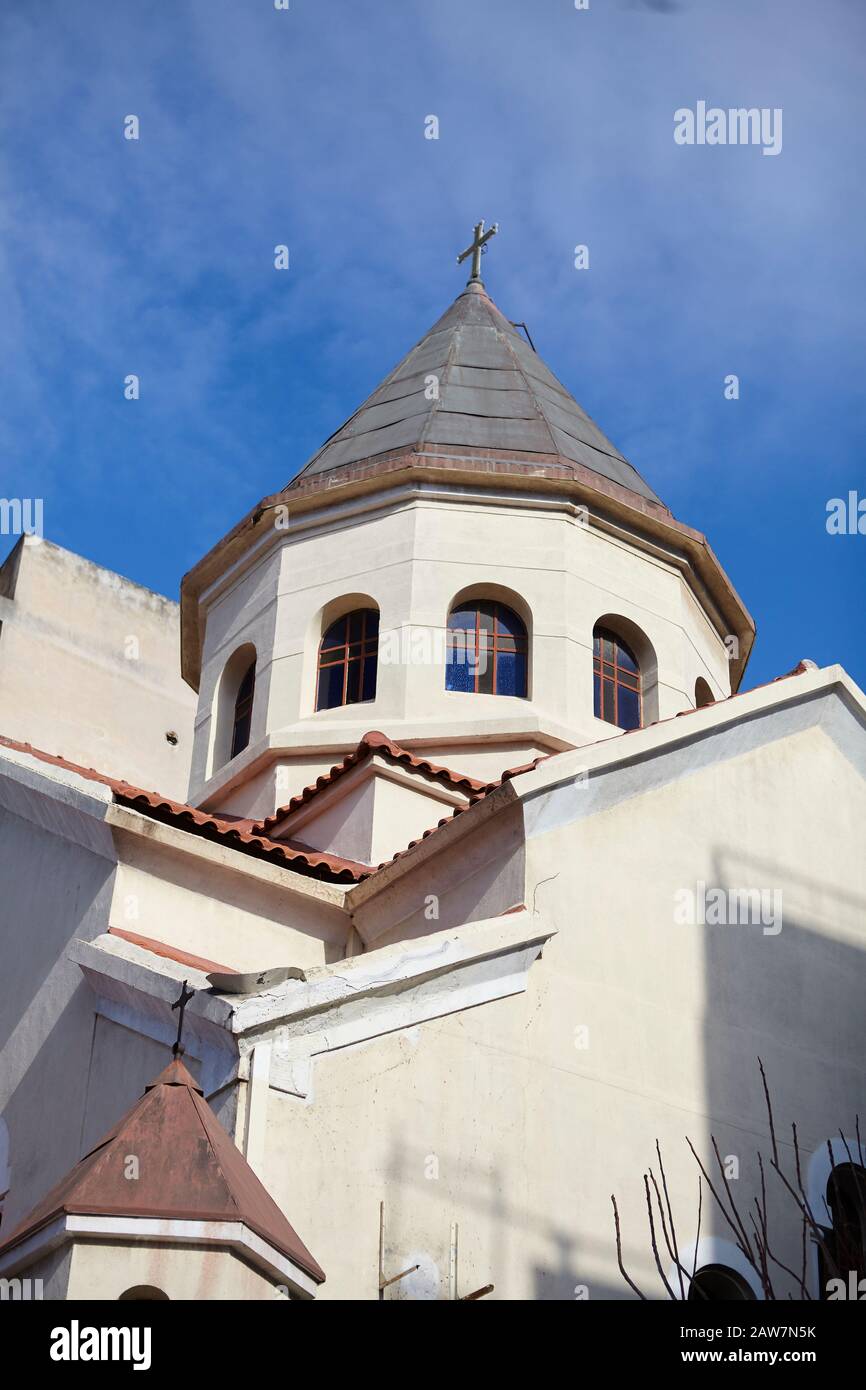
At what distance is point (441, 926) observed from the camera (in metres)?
12.7

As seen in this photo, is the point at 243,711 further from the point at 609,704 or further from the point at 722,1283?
the point at 722,1283

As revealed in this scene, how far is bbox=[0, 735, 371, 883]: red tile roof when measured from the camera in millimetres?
12703

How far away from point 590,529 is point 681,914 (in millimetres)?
6474

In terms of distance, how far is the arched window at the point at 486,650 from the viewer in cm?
1712

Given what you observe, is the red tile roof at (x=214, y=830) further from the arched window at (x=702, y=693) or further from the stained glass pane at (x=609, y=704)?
the arched window at (x=702, y=693)

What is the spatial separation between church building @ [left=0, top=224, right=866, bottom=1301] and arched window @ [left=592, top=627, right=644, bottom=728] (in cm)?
4

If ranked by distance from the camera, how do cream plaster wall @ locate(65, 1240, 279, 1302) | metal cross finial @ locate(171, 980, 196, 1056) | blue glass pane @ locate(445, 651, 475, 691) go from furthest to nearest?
blue glass pane @ locate(445, 651, 475, 691), metal cross finial @ locate(171, 980, 196, 1056), cream plaster wall @ locate(65, 1240, 279, 1302)

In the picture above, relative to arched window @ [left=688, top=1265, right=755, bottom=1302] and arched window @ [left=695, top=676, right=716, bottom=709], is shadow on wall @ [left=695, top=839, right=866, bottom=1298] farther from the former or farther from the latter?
arched window @ [left=695, top=676, right=716, bottom=709]

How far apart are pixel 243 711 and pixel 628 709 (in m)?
3.93

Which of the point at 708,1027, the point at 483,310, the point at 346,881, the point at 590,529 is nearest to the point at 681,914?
the point at 708,1027

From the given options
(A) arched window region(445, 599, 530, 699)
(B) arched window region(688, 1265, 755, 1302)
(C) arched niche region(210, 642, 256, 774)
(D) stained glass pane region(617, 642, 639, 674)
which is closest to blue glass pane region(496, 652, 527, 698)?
(A) arched window region(445, 599, 530, 699)

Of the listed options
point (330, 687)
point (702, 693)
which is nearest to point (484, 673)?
point (330, 687)

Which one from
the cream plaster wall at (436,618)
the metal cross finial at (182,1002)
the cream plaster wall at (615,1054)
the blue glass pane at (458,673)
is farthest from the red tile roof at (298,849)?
the metal cross finial at (182,1002)
